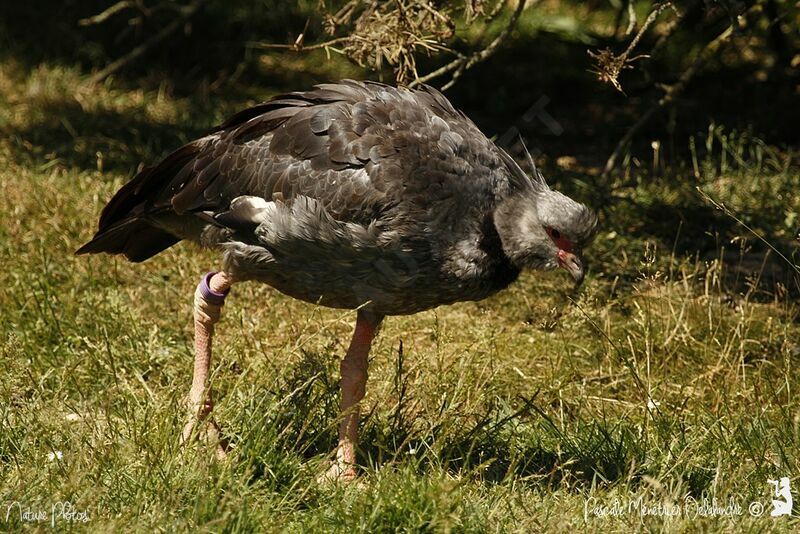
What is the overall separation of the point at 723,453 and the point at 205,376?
1.81 meters

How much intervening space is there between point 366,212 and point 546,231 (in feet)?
1.97

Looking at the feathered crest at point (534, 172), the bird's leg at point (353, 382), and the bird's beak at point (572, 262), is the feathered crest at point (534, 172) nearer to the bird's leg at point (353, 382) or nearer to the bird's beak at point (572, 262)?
the bird's beak at point (572, 262)

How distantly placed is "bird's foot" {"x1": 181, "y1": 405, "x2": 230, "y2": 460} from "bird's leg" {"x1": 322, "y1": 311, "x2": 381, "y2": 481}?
36 cm

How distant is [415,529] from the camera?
305 centimetres

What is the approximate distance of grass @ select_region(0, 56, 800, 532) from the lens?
10.4 ft

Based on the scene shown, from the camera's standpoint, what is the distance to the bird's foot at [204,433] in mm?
3225

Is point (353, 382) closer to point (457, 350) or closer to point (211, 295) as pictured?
point (211, 295)
